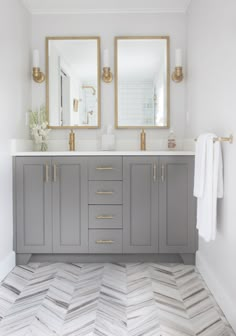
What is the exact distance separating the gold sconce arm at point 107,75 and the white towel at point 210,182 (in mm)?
1472

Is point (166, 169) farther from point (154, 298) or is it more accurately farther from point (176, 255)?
point (154, 298)

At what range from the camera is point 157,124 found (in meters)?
3.54

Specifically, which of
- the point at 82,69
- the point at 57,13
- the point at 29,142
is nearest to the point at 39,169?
the point at 29,142

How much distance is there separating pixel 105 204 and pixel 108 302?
2.93ft

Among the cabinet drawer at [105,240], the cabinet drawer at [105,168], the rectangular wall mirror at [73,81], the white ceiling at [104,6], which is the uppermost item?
the white ceiling at [104,6]

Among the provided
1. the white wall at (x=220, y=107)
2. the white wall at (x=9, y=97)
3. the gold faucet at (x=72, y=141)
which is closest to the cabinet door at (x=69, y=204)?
the white wall at (x=9, y=97)

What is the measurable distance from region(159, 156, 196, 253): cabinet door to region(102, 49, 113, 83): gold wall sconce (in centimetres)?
103

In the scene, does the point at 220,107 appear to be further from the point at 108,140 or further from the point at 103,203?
the point at 108,140

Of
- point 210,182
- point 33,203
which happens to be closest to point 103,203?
point 33,203

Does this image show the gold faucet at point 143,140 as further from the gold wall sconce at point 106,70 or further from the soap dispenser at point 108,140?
the gold wall sconce at point 106,70

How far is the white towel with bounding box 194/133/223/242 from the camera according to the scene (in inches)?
86.7

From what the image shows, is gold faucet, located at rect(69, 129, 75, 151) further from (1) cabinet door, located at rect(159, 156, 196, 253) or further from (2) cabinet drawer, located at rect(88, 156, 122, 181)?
(1) cabinet door, located at rect(159, 156, 196, 253)

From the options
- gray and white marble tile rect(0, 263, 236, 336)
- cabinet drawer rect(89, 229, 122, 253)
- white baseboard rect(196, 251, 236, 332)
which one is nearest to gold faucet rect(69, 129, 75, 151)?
cabinet drawer rect(89, 229, 122, 253)

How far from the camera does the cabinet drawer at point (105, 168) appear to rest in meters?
2.99
